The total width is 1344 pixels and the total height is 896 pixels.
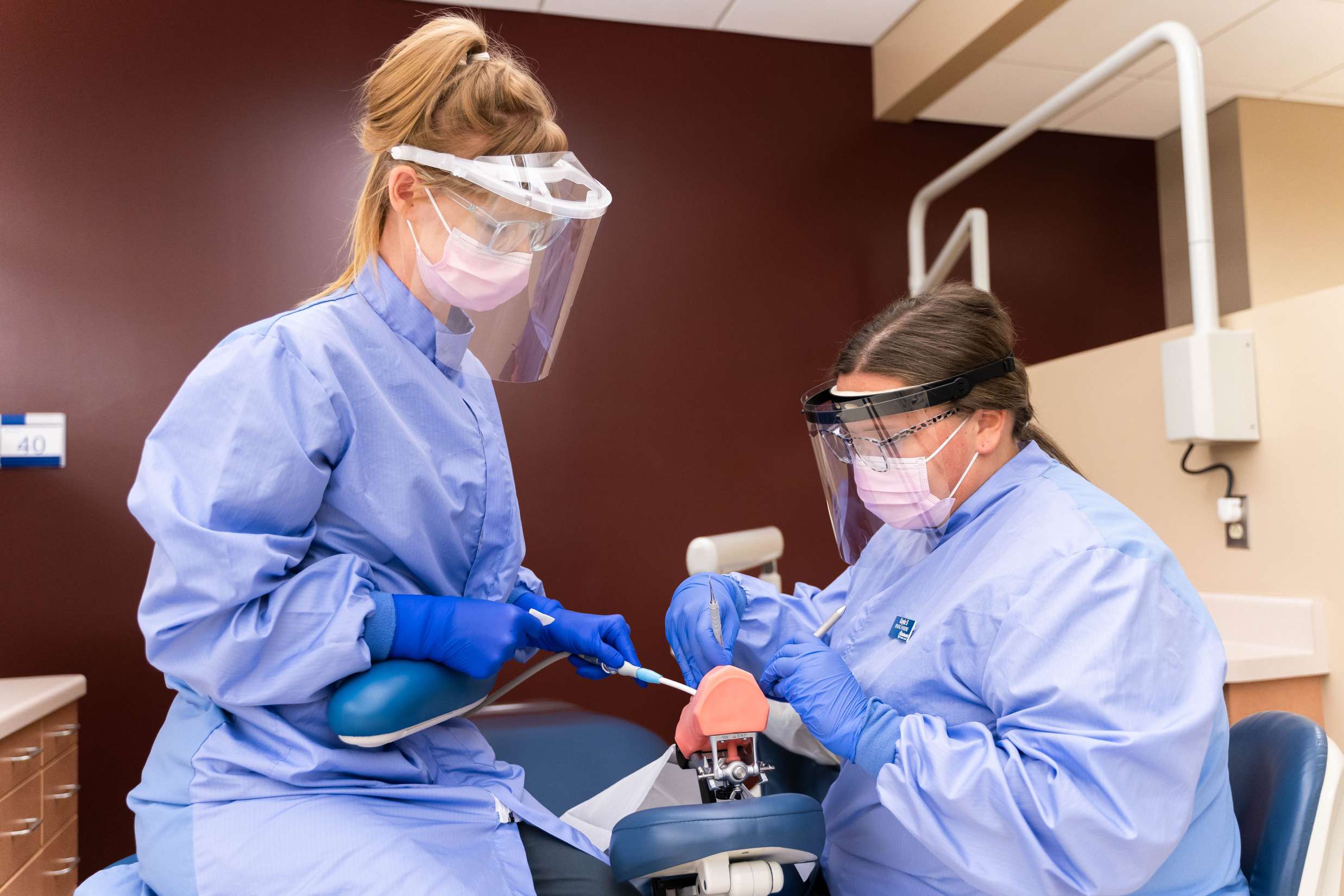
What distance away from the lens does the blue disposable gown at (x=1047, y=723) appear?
96 centimetres

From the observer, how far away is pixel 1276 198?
343 centimetres

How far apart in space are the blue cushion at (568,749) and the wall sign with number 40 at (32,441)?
1.33 metres

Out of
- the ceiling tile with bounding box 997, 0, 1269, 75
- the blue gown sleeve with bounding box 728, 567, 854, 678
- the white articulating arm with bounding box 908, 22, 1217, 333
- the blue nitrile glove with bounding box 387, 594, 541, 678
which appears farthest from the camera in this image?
the ceiling tile with bounding box 997, 0, 1269, 75

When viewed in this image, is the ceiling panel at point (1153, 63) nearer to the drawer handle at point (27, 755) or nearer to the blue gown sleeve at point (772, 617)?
the blue gown sleeve at point (772, 617)

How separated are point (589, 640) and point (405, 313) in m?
0.46

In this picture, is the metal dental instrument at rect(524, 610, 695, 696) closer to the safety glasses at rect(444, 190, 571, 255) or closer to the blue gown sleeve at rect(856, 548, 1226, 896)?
the blue gown sleeve at rect(856, 548, 1226, 896)

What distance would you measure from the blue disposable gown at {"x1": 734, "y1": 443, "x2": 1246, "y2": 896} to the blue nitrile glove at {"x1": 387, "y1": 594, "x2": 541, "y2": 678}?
42cm

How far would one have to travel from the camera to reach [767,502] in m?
3.26

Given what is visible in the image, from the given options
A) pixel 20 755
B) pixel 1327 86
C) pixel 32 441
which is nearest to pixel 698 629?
pixel 20 755

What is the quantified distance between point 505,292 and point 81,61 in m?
2.26

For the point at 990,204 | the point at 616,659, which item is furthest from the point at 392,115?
the point at 990,204

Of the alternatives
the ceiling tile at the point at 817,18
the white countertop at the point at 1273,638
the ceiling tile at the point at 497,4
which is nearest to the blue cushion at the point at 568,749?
the white countertop at the point at 1273,638

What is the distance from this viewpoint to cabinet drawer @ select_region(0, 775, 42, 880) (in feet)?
6.44

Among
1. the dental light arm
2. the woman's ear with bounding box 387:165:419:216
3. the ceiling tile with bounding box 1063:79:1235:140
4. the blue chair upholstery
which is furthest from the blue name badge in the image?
the ceiling tile with bounding box 1063:79:1235:140
